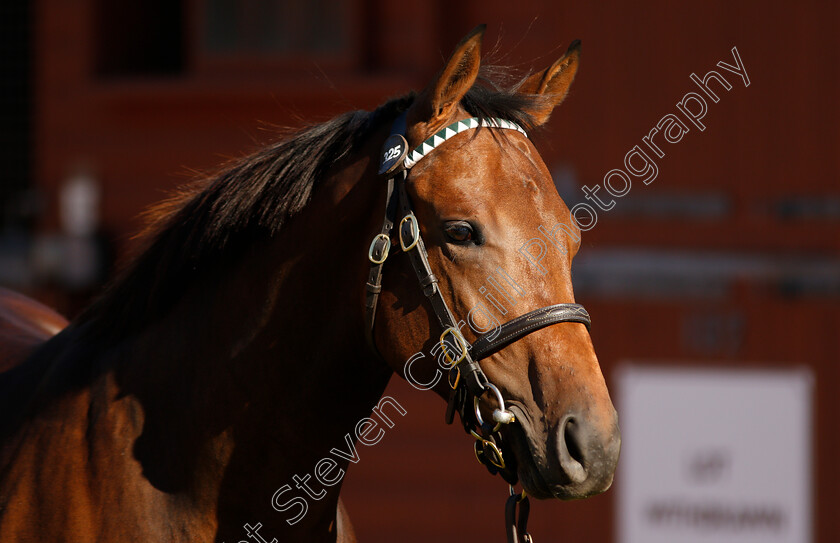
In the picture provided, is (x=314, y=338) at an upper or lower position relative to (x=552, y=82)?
lower

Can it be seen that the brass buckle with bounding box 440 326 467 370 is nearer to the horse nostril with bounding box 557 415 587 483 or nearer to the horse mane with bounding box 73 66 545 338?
the horse nostril with bounding box 557 415 587 483

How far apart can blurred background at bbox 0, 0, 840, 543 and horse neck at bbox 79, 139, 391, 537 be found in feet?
10.2

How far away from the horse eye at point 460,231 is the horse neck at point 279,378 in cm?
19

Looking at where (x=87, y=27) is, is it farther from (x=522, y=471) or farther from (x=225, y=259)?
(x=522, y=471)

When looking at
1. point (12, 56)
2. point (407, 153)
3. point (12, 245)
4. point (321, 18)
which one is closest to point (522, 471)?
point (407, 153)

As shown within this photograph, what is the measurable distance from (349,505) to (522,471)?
11.5 ft

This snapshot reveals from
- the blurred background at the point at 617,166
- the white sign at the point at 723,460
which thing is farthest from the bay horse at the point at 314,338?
the white sign at the point at 723,460

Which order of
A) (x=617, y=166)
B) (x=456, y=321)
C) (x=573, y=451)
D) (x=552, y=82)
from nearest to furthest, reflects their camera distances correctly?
(x=573, y=451) → (x=456, y=321) → (x=552, y=82) → (x=617, y=166)

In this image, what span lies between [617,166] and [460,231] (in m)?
3.47

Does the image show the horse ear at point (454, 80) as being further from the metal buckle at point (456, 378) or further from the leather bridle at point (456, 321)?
the metal buckle at point (456, 378)

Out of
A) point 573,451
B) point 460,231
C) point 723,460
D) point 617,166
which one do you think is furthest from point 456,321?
point 723,460

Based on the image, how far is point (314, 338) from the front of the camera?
5.79 feet

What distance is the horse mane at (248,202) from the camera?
1.79 m

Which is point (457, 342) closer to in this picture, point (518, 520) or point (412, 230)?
point (412, 230)
